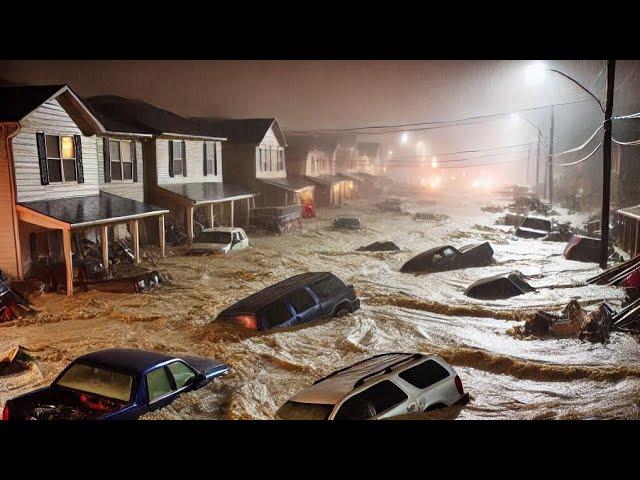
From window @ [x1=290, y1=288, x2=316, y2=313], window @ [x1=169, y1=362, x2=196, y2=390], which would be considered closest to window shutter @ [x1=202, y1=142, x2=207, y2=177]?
window @ [x1=290, y1=288, x2=316, y2=313]

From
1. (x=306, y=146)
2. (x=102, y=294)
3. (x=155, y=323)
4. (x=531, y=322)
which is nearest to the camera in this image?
(x=531, y=322)

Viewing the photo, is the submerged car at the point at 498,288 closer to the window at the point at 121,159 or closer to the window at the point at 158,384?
the window at the point at 158,384

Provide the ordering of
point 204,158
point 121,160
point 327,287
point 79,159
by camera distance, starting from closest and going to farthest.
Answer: point 327,287 → point 79,159 → point 121,160 → point 204,158

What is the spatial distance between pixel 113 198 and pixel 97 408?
1584 centimetres

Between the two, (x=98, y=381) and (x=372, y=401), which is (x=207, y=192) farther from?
(x=372, y=401)

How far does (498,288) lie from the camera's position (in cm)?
1602

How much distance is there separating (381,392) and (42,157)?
16009 millimetres

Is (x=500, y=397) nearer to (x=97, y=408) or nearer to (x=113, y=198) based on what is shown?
(x=97, y=408)

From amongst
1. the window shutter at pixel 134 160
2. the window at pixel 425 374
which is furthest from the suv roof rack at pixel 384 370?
the window shutter at pixel 134 160

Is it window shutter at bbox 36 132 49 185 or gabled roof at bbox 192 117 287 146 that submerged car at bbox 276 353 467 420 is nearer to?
window shutter at bbox 36 132 49 185

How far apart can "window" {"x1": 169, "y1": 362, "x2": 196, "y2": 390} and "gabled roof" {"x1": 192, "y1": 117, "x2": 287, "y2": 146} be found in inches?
1164

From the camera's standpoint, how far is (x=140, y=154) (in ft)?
83.5

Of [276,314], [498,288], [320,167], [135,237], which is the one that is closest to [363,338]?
[276,314]

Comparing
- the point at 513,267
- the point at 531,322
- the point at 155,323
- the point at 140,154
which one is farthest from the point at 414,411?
the point at 140,154
